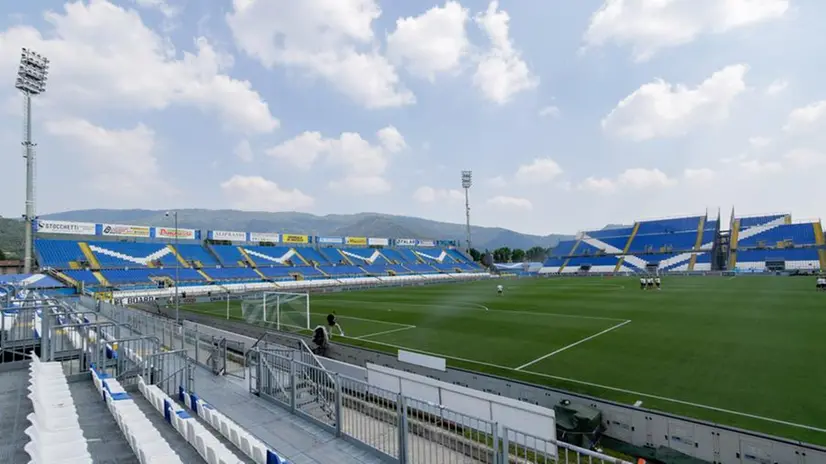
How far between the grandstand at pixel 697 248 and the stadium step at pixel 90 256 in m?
65.8

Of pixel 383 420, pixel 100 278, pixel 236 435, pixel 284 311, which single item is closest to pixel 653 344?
pixel 383 420

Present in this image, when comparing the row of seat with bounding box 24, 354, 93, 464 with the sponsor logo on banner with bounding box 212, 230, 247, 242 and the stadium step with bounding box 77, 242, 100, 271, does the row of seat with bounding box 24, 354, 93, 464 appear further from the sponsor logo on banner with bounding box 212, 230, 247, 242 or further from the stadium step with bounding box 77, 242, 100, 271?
the sponsor logo on banner with bounding box 212, 230, 247, 242

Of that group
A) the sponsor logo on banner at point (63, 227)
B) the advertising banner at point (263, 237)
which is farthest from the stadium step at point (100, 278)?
the advertising banner at point (263, 237)

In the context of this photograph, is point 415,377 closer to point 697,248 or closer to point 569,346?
point 569,346

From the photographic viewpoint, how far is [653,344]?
17.1 m

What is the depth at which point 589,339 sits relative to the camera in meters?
18.6

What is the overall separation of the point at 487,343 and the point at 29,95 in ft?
161

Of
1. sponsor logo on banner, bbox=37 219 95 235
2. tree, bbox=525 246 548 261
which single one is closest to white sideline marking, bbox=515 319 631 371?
sponsor logo on banner, bbox=37 219 95 235

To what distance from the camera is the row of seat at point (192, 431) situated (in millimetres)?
5623

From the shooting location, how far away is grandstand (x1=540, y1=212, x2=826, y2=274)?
60469mm

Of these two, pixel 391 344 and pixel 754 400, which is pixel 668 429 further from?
pixel 391 344

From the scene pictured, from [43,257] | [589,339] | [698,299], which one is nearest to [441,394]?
[589,339]

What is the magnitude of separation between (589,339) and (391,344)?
884cm

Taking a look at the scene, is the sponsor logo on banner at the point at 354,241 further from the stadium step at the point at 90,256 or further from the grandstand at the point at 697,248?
the stadium step at the point at 90,256
